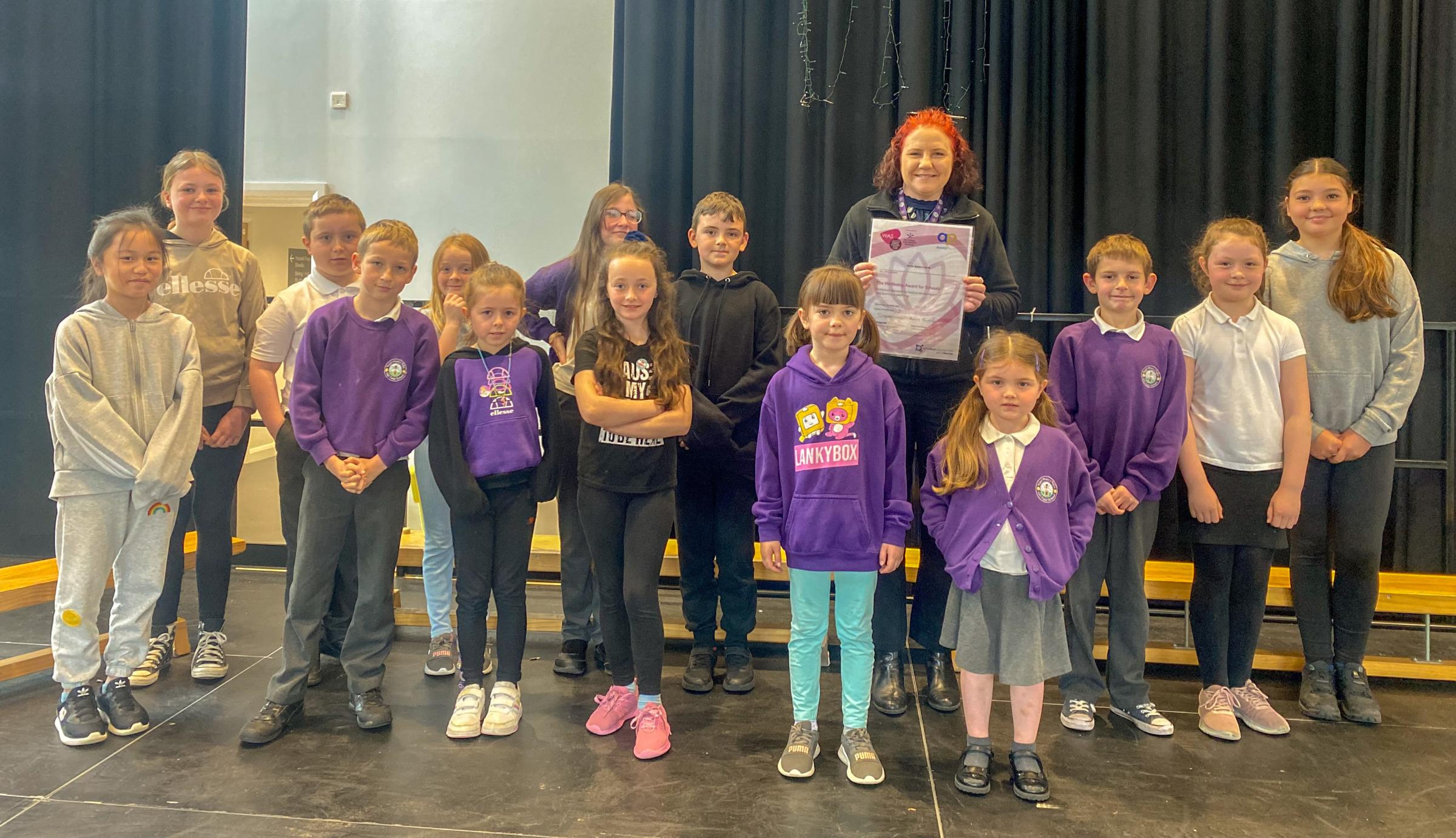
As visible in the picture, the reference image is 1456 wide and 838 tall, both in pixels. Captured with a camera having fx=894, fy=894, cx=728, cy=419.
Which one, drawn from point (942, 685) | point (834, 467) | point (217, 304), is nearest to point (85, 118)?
point (217, 304)

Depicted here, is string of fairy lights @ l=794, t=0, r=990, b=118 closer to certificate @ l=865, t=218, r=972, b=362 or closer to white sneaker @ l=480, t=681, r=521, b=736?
certificate @ l=865, t=218, r=972, b=362

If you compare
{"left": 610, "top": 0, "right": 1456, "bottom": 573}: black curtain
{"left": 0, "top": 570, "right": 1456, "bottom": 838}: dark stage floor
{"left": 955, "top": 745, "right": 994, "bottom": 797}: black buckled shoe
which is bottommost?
{"left": 0, "top": 570, "right": 1456, "bottom": 838}: dark stage floor

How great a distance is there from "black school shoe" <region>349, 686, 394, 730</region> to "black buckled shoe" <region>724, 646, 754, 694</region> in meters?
0.98

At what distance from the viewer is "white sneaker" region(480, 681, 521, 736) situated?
2361mm

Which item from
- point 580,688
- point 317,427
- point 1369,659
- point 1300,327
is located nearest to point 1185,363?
point 1300,327

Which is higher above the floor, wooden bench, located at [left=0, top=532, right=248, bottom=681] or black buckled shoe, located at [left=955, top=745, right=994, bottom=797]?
wooden bench, located at [left=0, top=532, right=248, bottom=681]

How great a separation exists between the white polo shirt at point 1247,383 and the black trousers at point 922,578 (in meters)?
0.69

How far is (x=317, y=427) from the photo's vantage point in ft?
7.79

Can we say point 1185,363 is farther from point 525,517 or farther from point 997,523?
point 525,517

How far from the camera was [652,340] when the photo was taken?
94.2 inches

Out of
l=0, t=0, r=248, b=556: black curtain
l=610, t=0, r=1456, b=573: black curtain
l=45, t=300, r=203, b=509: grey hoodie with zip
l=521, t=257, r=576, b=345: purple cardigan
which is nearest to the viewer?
l=45, t=300, r=203, b=509: grey hoodie with zip

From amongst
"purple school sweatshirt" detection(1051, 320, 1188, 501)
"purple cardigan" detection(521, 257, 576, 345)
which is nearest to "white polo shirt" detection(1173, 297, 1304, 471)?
"purple school sweatshirt" detection(1051, 320, 1188, 501)

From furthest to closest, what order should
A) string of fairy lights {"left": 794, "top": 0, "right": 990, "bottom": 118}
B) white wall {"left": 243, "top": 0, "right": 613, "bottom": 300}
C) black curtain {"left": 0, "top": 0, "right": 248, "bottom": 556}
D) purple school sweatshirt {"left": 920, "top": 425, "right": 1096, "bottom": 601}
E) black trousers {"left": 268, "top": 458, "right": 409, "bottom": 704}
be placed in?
1. white wall {"left": 243, "top": 0, "right": 613, "bottom": 300}
2. black curtain {"left": 0, "top": 0, "right": 248, "bottom": 556}
3. string of fairy lights {"left": 794, "top": 0, "right": 990, "bottom": 118}
4. black trousers {"left": 268, "top": 458, "right": 409, "bottom": 704}
5. purple school sweatshirt {"left": 920, "top": 425, "right": 1096, "bottom": 601}

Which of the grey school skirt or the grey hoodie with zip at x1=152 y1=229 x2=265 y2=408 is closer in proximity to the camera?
the grey school skirt
